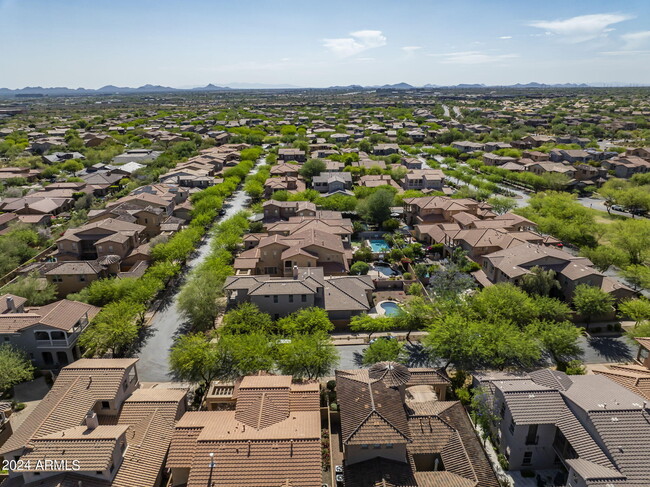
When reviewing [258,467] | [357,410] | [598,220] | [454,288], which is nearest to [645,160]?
[598,220]

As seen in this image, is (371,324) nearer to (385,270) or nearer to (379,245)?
(385,270)

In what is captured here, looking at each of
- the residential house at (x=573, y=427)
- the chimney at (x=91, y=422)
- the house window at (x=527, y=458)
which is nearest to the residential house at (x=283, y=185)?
the chimney at (x=91, y=422)

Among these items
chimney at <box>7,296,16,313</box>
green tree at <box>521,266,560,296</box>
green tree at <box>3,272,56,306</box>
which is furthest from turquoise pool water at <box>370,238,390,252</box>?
chimney at <box>7,296,16,313</box>

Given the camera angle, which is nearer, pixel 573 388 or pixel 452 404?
pixel 573 388

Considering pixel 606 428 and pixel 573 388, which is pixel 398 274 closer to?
pixel 573 388

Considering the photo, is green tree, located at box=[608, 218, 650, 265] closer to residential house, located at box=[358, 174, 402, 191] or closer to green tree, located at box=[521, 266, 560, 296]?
green tree, located at box=[521, 266, 560, 296]

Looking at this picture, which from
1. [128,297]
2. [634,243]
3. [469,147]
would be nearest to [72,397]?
[128,297]
